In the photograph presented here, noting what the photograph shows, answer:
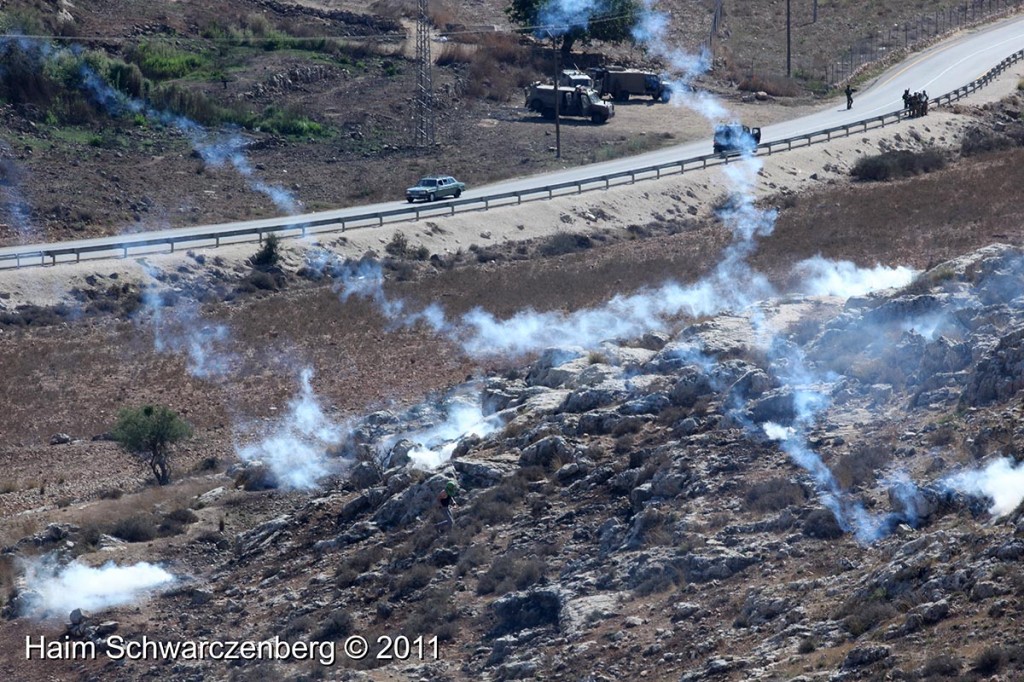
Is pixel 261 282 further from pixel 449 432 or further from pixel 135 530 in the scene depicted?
pixel 135 530

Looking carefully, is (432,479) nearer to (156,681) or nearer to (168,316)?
(156,681)

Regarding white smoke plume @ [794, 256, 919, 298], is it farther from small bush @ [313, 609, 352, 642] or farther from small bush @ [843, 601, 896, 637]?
small bush @ [843, 601, 896, 637]

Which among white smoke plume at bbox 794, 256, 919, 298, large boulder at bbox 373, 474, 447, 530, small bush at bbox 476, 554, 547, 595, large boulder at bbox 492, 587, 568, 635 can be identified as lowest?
large boulder at bbox 492, 587, 568, 635

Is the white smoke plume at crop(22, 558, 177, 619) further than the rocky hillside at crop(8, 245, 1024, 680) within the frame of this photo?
Yes

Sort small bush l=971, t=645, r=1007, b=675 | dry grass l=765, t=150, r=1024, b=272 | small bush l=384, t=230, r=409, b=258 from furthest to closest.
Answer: small bush l=384, t=230, r=409, b=258
dry grass l=765, t=150, r=1024, b=272
small bush l=971, t=645, r=1007, b=675

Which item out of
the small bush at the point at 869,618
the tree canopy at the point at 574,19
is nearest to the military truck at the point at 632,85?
the tree canopy at the point at 574,19

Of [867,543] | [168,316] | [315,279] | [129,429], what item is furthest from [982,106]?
[867,543]

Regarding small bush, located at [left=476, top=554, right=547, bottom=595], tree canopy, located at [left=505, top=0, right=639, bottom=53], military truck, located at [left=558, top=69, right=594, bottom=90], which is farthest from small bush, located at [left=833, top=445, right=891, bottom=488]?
tree canopy, located at [left=505, top=0, right=639, bottom=53]
